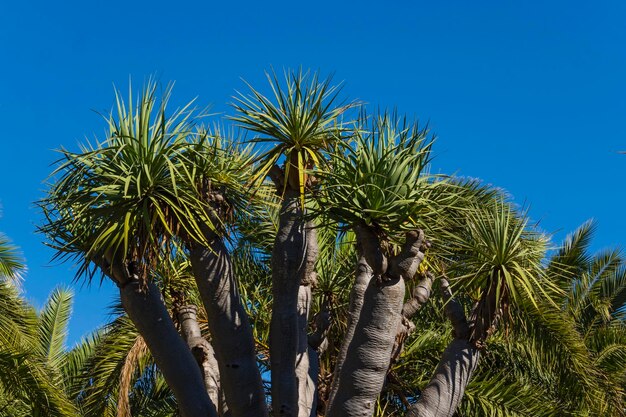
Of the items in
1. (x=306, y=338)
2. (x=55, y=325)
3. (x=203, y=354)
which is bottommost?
(x=306, y=338)

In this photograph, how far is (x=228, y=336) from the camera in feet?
27.6

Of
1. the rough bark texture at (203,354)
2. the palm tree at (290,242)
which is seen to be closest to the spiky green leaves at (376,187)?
the palm tree at (290,242)

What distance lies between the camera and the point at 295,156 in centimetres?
870

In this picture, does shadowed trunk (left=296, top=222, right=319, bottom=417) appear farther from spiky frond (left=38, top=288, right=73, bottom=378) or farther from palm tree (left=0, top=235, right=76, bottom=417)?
spiky frond (left=38, top=288, right=73, bottom=378)

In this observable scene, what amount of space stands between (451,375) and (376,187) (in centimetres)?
210

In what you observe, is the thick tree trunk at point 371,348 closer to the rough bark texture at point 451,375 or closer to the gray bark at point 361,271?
the gray bark at point 361,271

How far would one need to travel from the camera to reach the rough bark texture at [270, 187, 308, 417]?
337 inches

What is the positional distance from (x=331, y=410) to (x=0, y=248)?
6.56 meters

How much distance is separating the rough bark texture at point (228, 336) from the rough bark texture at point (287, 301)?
0.84ft

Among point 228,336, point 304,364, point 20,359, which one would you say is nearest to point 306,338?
point 304,364

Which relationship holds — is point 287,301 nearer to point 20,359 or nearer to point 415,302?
point 415,302

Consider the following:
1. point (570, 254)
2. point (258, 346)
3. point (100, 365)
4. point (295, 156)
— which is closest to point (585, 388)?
point (258, 346)

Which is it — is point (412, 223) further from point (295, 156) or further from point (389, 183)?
point (295, 156)

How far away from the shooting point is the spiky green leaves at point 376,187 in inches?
317
